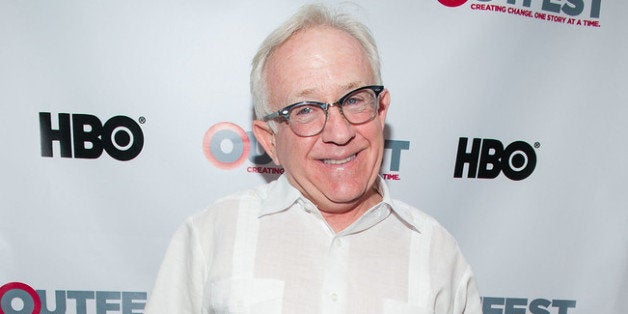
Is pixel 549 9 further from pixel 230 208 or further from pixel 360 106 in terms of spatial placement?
pixel 230 208

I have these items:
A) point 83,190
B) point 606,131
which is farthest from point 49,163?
point 606,131

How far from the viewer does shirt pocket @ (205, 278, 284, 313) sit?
991 mm

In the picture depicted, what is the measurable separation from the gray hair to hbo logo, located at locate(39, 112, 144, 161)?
0.61 metres

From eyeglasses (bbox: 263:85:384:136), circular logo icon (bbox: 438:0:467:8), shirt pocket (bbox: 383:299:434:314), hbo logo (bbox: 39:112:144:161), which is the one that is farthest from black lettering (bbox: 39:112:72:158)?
circular logo icon (bbox: 438:0:467:8)

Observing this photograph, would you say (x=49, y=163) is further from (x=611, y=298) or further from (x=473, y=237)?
(x=611, y=298)

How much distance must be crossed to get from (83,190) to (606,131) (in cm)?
192

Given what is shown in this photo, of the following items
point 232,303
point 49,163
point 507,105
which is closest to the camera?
point 232,303

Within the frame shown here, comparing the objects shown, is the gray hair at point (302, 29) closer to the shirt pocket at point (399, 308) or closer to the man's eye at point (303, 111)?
the man's eye at point (303, 111)

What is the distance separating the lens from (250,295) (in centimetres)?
100

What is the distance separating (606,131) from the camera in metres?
1.55

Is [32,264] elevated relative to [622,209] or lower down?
lower down

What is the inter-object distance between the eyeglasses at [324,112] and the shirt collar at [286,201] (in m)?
0.19

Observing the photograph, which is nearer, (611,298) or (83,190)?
(83,190)

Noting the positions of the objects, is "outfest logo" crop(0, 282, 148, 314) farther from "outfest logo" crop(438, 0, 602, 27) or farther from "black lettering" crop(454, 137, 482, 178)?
"outfest logo" crop(438, 0, 602, 27)
